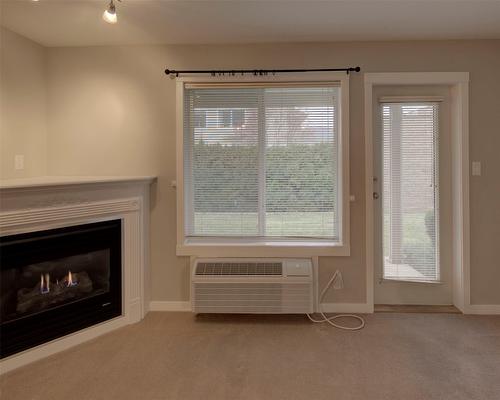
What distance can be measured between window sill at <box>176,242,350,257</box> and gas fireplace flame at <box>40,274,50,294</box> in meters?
1.11

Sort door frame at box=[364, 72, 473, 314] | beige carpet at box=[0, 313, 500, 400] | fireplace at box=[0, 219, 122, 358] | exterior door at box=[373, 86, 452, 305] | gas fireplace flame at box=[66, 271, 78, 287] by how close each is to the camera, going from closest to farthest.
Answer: beige carpet at box=[0, 313, 500, 400] → fireplace at box=[0, 219, 122, 358] → gas fireplace flame at box=[66, 271, 78, 287] → door frame at box=[364, 72, 473, 314] → exterior door at box=[373, 86, 452, 305]

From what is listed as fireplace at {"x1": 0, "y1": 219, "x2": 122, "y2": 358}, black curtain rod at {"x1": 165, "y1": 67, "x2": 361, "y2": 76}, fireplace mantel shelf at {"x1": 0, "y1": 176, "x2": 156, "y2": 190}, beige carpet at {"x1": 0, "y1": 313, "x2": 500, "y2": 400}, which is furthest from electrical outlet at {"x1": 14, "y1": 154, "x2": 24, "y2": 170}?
beige carpet at {"x1": 0, "y1": 313, "x2": 500, "y2": 400}

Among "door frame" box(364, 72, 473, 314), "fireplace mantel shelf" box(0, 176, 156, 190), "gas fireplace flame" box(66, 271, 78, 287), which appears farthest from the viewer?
Answer: "door frame" box(364, 72, 473, 314)

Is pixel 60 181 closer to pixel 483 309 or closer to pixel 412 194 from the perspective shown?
pixel 412 194

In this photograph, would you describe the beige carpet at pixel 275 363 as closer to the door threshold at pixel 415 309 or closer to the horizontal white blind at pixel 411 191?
the door threshold at pixel 415 309

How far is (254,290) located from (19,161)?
87.0 inches

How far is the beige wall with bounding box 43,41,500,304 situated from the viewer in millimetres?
2619

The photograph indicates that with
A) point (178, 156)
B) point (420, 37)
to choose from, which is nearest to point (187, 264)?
point (178, 156)

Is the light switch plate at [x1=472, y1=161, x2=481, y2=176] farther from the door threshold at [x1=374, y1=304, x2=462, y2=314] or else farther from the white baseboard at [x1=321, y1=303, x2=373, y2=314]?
the white baseboard at [x1=321, y1=303, x2=373, y2=314]

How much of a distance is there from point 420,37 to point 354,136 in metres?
0.97

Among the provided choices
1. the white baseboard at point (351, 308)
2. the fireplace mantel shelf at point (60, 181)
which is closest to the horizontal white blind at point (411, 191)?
the white baseboard at point (351, 308)

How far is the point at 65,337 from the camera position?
2227 millimetres

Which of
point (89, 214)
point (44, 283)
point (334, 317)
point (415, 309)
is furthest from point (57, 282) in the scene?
point (415, 309)

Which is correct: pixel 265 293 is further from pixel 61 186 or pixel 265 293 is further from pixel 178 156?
pixel 61 186
